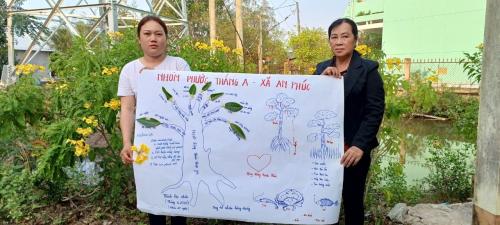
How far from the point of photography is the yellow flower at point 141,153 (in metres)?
2.49

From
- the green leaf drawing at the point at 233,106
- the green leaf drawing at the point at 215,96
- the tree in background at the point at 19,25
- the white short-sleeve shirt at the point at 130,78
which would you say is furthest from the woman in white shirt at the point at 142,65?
the tree in background at the point at 19,25

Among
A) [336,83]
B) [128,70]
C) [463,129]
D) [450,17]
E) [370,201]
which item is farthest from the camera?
[450,17]

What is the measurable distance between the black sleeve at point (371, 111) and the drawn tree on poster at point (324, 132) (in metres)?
0.14

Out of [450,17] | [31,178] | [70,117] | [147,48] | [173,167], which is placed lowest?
[31,178]

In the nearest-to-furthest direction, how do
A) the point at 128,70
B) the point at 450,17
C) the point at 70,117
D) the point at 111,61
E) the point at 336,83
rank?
the point at 336,83 → the point at 128,70 → the point at 70,117 → the point at 111,61 → the point at 450,17

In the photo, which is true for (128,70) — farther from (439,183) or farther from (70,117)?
(439,183)

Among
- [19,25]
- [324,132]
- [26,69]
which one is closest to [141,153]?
[324,132]

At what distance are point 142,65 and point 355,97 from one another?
1253mm

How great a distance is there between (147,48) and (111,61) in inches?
37.4

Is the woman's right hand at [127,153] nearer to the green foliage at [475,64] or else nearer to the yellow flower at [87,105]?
the yellow flower at [87,105]

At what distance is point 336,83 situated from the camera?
2.35 meters

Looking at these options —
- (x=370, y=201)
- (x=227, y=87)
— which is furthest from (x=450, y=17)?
(x=227, y=87)

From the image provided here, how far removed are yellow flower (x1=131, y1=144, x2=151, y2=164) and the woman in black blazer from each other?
1120 millimetres

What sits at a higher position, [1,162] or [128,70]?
[128,70]
